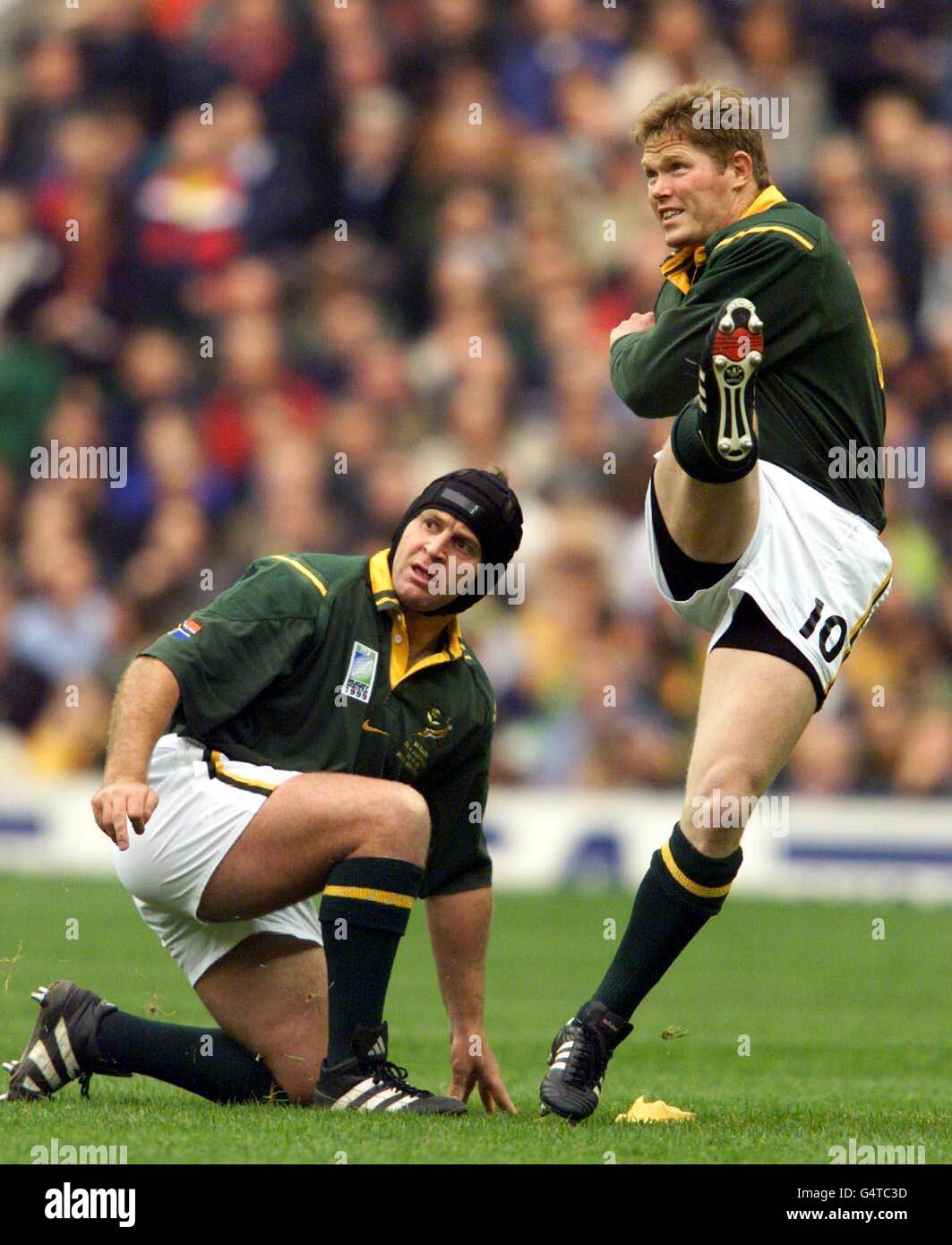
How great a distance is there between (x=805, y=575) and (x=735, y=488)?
28cm

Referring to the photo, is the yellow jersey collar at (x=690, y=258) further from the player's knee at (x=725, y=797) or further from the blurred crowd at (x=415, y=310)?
the blurred crowd at (x=415, y=310)

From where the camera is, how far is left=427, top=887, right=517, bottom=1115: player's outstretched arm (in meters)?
4.63

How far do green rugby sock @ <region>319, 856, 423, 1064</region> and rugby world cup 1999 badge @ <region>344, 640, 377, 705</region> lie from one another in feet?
1.56

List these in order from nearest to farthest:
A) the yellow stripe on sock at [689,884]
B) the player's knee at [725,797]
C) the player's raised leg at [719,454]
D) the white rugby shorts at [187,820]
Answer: the player's raised leg at [719,454], the player's knee at [725,797], the yellow stripe on sock at [689,884], the white rugby shorts at [187,820]

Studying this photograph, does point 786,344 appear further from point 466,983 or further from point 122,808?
point 122,808

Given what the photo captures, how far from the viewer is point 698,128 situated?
4609 mm

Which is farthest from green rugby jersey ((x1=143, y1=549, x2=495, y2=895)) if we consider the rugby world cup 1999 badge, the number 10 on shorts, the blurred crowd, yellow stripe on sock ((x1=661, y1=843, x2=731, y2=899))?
the blurred crowd

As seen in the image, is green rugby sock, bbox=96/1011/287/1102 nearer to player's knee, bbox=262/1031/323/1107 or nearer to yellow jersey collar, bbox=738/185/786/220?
player's knee, bbox=262/1031/323/1107

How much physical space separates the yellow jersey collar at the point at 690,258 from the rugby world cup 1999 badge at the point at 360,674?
42.8 inches

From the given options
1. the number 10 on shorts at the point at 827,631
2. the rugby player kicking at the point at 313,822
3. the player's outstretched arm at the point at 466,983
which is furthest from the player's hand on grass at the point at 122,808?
the number 10 on shorts at the point at 827,631

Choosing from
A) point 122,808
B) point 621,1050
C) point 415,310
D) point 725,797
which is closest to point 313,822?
point 122,808

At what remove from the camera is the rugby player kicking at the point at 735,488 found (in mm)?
4281

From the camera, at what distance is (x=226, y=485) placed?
12.9 m

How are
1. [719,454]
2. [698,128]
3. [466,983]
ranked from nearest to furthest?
[719,454] < [698,128] < [466,983]
